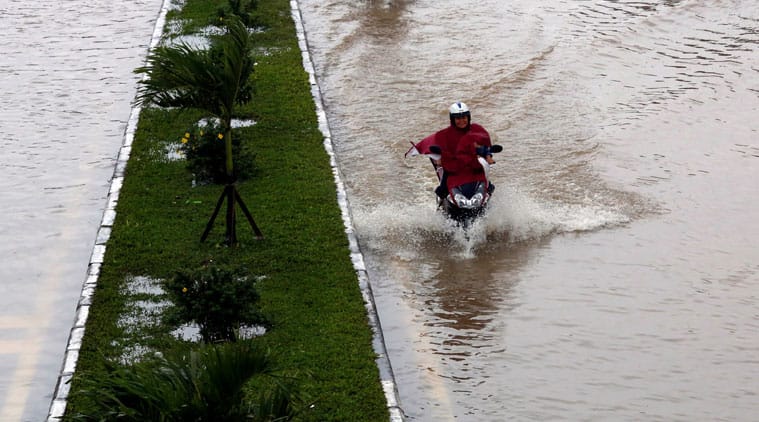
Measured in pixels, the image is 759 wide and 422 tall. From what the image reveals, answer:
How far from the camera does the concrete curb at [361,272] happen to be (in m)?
9.66

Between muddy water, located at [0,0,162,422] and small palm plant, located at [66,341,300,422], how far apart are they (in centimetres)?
333

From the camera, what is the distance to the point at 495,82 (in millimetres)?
19094

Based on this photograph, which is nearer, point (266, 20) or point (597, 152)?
point (597, 152)

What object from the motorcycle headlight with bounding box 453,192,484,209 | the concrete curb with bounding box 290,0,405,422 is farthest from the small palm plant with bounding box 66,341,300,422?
the motorcycle headlight with bounding box 453,192,484,209

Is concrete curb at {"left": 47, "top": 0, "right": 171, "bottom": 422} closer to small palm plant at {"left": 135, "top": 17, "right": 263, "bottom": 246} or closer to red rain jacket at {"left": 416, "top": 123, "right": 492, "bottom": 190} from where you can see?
Result: small palm plant at {"left": 135, "top": 17, "right": 263, "bottom": 246}

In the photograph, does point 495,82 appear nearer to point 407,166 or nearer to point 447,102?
point 447,102

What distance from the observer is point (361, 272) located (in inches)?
472

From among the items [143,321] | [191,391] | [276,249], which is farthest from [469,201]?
[191,391]

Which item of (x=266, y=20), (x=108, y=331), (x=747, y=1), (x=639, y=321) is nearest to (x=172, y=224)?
(x=108, y=331)

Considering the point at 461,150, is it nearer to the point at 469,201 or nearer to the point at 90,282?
the point at 469,201

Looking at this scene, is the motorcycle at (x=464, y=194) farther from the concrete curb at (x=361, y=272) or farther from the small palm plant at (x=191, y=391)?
the small palm plant at (x=191, y=391)

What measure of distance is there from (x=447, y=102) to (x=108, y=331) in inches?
342

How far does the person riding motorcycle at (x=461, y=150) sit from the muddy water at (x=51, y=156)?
159 inches

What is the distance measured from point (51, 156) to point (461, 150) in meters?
5.83
